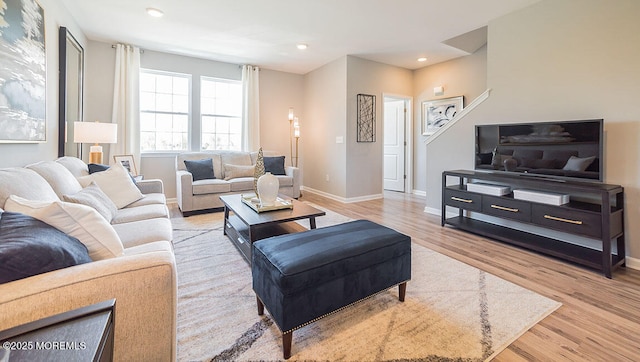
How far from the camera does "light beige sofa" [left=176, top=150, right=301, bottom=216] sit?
411 cm

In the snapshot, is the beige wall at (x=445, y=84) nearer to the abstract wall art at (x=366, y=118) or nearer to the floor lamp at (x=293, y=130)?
the abstract wall art at (x=366, y=118)

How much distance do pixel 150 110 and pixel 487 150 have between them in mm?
5176

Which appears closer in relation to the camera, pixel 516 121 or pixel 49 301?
pixel 49 301

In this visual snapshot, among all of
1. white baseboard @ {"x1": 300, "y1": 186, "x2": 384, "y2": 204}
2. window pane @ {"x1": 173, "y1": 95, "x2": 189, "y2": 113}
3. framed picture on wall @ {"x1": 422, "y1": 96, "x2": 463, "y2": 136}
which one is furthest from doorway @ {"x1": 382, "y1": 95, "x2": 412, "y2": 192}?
window pane @ {"x1": 173, "y1": 95, "x2": 189, "y2": 113}

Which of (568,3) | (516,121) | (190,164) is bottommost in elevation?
(190,164)

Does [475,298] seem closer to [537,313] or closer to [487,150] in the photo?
[537,313]

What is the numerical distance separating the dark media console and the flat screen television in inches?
4.1

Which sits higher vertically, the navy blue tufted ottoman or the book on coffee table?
the book on coffee table

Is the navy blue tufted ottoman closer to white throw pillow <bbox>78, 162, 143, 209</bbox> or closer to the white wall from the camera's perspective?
white throw pillow <bbox>78, 162, 143, 209</bbox>

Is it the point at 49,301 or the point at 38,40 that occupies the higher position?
the point at 38,40

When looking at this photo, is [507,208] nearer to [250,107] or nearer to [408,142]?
[408,142]

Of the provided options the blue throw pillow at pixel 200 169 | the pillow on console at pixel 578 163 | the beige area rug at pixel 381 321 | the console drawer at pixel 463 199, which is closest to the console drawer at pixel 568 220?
the pillow on console at pixel 578 163

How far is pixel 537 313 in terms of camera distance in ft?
5.91

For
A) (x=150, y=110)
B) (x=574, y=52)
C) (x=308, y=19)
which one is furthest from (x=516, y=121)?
(x=150, y=110)
